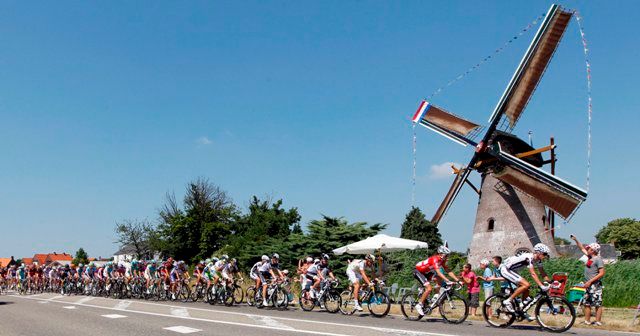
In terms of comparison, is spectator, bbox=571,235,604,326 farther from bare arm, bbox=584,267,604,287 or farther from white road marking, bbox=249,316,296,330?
white road marking, bbox=249,316,296,330

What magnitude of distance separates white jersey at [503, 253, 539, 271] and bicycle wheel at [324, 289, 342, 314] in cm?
586

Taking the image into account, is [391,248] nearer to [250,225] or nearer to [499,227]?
[499,227]

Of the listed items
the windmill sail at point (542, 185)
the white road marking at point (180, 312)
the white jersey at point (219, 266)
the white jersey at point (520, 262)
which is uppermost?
the windmill sail at point (542, 185)

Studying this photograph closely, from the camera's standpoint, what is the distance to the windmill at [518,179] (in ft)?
102

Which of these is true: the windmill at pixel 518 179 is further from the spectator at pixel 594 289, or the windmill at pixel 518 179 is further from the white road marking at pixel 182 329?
the white road marking at pixel 182 329

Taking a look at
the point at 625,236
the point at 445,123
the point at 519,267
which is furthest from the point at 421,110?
the point at 625,236

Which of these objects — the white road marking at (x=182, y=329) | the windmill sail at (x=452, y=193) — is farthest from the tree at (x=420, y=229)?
the white road marking at (x=182, y=329)

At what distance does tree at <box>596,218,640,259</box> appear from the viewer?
81.5 meters

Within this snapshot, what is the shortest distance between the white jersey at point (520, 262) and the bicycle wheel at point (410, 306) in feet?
9.15

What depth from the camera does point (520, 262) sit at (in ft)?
38.6

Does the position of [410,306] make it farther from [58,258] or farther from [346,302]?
[58,258]

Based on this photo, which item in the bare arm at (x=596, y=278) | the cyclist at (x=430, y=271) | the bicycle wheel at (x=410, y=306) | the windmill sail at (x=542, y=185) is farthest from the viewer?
the windmill sail at (x=542, y=185)

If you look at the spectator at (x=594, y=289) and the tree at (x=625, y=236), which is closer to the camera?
the spectator at (x=594, y=289)

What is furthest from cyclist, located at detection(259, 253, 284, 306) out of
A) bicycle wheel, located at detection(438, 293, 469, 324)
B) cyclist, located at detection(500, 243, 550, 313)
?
cyclist, located at detection(500, 243, 550, 313)
